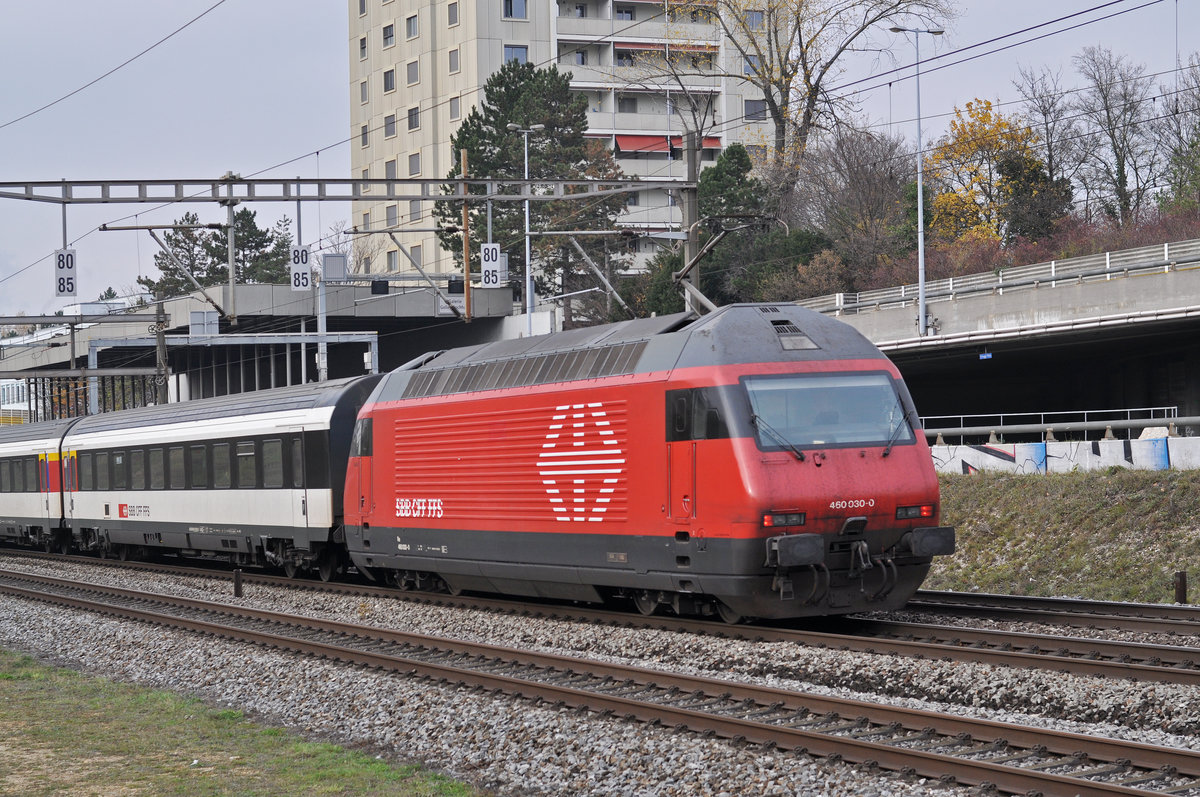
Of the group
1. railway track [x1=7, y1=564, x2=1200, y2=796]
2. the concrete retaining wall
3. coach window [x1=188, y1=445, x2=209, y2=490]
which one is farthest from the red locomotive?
the concrete retaining wall

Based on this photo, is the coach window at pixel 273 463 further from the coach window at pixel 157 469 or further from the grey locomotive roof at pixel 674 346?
the grey locomotive roof at pixel 674 346

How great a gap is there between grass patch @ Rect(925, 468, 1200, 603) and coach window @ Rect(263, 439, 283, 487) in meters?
11.3

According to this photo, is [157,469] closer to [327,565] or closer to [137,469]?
[137,469]

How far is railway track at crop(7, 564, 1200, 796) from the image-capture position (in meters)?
8.07

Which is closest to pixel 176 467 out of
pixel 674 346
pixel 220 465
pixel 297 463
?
pixel 220 465

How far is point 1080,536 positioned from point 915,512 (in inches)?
360

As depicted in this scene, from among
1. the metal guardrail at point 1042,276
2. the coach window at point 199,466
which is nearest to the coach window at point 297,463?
the coach window at point 199,466

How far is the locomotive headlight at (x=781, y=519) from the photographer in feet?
43.7

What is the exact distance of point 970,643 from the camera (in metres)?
13.1

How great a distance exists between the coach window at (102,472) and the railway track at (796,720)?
1552cm

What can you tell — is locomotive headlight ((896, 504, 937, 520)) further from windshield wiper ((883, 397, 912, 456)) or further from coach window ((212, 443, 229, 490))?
coach window ((212, 443, 229, 490))

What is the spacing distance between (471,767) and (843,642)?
479cm

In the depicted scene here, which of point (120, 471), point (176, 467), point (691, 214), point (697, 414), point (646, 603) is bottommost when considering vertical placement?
point (646, 603)

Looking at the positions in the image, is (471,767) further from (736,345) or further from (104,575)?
(104,575)
